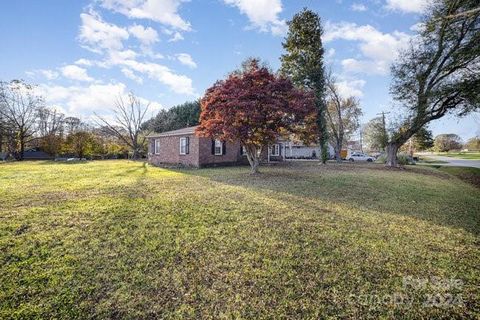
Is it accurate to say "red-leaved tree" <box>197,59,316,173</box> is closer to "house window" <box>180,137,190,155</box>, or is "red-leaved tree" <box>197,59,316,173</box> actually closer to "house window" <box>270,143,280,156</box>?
"house window" <box>180,137,190,155</box>

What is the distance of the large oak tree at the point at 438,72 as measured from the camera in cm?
1400

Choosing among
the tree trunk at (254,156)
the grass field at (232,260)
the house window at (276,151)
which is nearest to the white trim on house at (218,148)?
the tree trunk at (254,156)

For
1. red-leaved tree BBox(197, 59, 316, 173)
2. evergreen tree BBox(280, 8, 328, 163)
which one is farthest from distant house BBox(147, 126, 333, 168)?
evergreen tree BBox(280, 8, 328, 163)

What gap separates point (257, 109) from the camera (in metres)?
10.9

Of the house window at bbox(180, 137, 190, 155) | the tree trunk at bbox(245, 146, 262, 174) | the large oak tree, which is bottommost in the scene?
the tree trunk at bbox(245, 146, 262, 174)

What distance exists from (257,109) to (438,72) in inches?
548

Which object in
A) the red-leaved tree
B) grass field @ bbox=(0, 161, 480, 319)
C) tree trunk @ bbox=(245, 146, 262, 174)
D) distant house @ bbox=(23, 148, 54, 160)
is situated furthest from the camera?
distant house @ bbox=(23, 148, 54, 160)

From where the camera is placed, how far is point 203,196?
7109 millimetres

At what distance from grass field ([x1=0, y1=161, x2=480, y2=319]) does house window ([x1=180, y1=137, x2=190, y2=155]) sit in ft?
37.8

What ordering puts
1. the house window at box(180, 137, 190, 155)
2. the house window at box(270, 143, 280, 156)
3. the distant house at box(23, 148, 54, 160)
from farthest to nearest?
1. the distant house at box(23, 148, 54, 160)
2. the house window at box(270, 143, 280, 156)
3. the house window at box(180, 137, 190, 155)

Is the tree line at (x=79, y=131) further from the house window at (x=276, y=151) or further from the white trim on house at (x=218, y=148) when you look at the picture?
the white trim on house at (x=218, y=148)

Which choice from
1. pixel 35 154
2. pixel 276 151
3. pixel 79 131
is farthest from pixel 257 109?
pixel 35 154

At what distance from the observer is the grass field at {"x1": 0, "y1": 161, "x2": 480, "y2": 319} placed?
7.96 ft

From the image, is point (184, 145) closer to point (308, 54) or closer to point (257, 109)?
point (257, 109)
